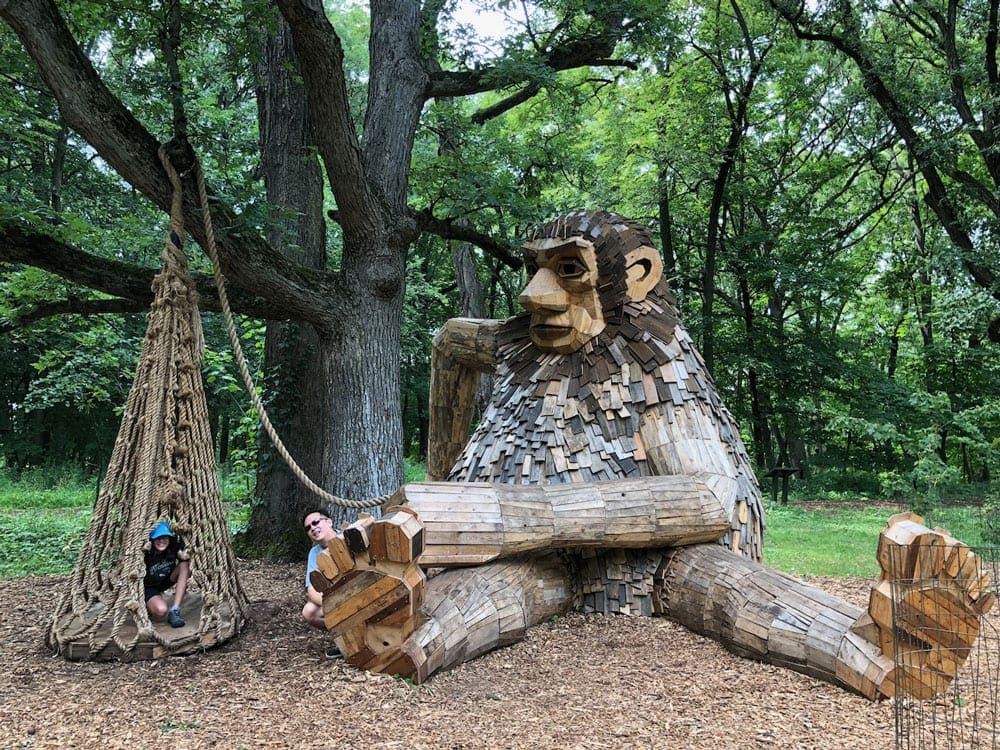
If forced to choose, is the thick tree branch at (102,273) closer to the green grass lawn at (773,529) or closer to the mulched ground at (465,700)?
the mulched ground at (465,700)

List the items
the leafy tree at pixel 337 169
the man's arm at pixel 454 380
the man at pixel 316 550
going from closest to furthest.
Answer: the man at pixel 316 550
the leafy tree at pixel 337 169
the man's arm at pixel 454 380

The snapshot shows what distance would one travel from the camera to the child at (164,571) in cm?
329

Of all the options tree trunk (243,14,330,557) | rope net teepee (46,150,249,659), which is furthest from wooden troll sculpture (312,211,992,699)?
tree trunk (243,14,330,557)

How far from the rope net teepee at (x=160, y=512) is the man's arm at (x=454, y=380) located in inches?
64.9

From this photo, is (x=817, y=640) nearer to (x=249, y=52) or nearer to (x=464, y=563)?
(x=464, y=563)

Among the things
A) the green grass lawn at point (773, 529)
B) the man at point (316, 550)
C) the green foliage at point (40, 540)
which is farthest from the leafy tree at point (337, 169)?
the green grass lawn at point (773, 529)

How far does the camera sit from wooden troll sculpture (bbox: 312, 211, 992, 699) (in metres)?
2.54

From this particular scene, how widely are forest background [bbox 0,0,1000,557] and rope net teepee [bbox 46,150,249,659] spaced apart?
2.40 feet

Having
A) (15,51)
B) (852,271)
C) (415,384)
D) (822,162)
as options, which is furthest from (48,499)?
(822,162)

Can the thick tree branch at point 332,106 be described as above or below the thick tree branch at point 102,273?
above

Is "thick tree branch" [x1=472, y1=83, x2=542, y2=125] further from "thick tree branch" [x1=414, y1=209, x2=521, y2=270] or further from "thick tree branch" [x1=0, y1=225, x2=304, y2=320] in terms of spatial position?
"thick tree branch" [x1=0, y1=225, x2=304, y2=320]

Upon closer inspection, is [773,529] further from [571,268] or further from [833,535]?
[571,268]

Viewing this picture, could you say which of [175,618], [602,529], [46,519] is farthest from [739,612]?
[46,519]

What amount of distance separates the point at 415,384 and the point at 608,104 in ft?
22.4
